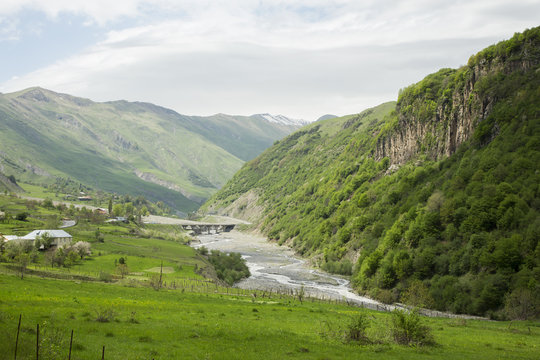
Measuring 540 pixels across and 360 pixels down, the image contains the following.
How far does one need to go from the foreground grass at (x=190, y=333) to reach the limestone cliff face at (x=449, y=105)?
76.2m

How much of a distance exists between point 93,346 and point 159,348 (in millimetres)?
4302

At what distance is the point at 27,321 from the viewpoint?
31.5 m

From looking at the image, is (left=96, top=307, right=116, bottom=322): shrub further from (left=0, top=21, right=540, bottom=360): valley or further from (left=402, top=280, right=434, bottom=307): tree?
(left=402, top=280, right=434, bottom=307): tree

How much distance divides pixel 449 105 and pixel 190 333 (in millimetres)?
119942

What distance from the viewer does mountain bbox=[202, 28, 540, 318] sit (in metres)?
77.6

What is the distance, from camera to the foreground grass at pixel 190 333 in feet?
96.6

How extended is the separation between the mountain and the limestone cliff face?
0.33 metres

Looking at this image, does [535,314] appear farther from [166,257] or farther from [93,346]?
[166,257]

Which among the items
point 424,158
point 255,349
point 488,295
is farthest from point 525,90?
point 255,349

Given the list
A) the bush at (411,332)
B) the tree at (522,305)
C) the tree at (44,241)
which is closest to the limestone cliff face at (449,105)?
the tree at (522,305)

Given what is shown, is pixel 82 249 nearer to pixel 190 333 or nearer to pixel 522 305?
pixel 190 333

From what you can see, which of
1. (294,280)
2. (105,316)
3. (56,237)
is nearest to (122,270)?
(56,237)

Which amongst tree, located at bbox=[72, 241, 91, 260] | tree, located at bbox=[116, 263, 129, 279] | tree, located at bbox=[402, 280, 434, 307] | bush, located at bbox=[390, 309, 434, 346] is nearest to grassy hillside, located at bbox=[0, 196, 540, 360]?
bush, located at bbox=[390, 309, 434, 346]

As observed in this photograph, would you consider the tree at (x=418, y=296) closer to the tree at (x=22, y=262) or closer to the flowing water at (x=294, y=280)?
the flowing water at (x=294, y=280)
